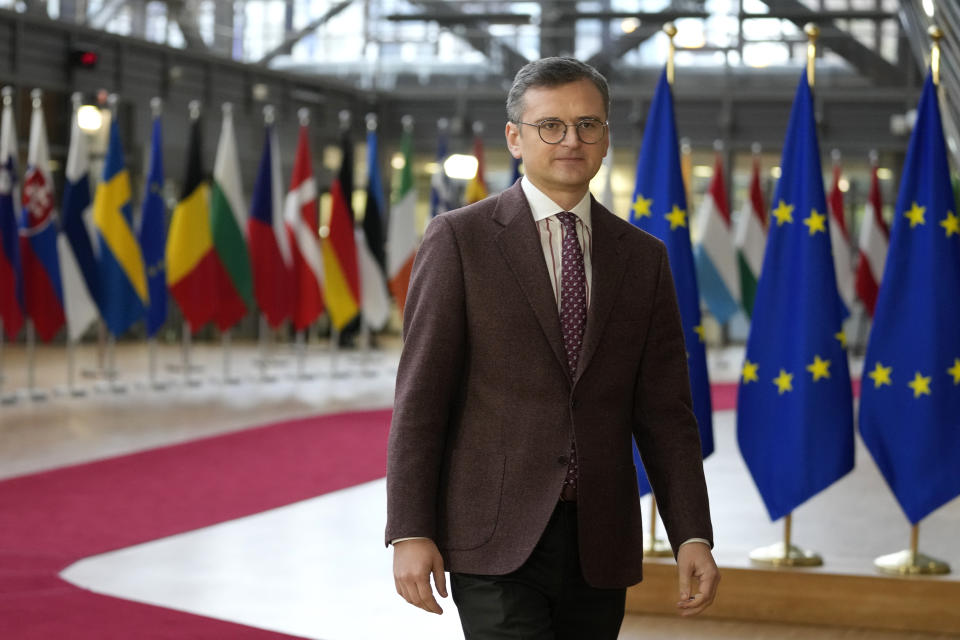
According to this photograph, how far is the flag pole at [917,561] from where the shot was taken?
15.5 ft

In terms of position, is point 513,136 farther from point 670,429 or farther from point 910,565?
point 910,565

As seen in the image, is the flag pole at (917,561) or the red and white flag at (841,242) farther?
the red and white flag at (841,242)

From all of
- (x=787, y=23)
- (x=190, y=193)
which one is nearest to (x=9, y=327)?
(x=190, y=193)

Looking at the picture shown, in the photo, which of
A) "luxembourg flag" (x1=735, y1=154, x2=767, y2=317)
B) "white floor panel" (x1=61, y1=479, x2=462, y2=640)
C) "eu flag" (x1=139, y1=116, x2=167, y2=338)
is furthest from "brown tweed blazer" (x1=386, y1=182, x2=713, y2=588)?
"luxembourg flag" (x1=735, y1=154, x2=767, y2=317)

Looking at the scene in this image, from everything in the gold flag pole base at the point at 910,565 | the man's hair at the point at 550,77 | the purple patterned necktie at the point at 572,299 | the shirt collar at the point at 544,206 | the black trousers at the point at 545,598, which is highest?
the man's hair at the point at 550,77

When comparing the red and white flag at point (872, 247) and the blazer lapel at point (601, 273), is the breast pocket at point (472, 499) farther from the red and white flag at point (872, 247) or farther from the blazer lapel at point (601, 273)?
the red and white flag at point (872, 247)

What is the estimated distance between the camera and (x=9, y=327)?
10.7m

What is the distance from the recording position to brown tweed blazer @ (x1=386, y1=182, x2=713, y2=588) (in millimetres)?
2131

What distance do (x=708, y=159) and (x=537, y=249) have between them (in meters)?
18.6

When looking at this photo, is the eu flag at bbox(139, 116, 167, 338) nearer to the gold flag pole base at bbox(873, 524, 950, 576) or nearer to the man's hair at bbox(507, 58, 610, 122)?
the gold flag pole base at bbox(873, 524, 950, 576)

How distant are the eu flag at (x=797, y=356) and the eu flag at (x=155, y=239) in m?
8.09

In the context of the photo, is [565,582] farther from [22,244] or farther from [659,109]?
[22,244]

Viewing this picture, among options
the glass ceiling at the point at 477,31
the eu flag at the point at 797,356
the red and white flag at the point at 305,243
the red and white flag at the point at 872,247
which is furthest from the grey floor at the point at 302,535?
the glass ceiling at the point at 477,31

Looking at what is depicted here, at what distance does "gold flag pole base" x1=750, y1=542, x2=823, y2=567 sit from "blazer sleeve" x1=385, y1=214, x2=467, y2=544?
9.77 feet
